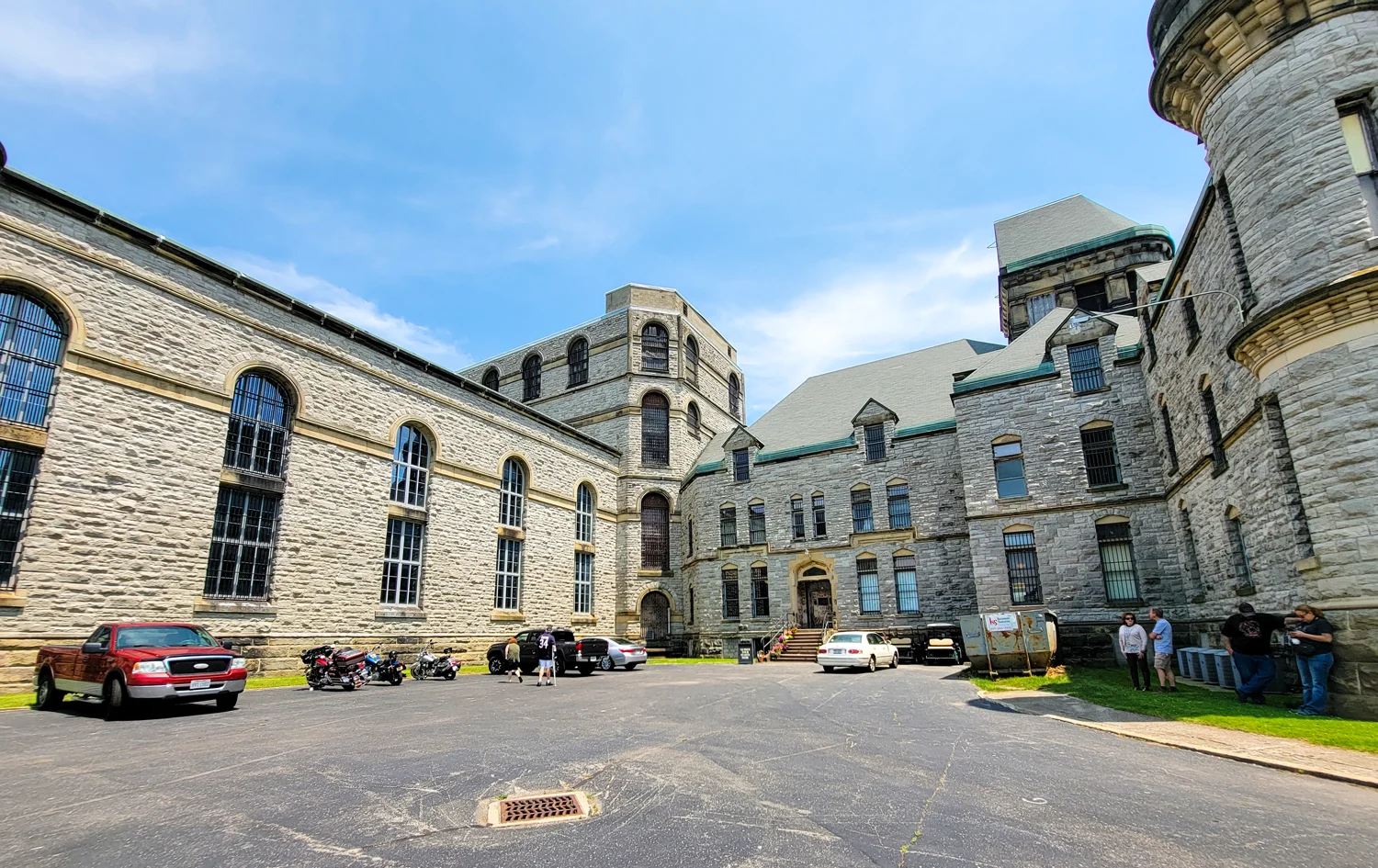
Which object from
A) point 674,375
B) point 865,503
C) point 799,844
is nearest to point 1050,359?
point 865,503

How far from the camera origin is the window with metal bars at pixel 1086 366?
24672 mm

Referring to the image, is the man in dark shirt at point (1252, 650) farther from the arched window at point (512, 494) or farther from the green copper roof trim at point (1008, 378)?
the arched window at point (512, 494)

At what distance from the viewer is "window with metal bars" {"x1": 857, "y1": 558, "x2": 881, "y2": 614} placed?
29.9 m

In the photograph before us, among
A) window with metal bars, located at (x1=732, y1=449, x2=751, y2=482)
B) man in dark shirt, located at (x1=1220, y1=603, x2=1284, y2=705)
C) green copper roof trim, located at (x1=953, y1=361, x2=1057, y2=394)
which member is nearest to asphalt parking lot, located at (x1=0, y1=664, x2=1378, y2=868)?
man in dark shirt, located at (x1=1220, y1=603, x2=1284, y2=705)

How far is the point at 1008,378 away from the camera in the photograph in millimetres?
26250

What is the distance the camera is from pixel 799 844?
4.82 metres

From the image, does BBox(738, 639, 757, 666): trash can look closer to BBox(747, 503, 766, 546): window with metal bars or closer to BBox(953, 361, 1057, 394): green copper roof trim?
BBox(747, 503, 766, 546): window with metal bars

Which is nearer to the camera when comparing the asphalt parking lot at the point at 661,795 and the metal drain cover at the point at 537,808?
the asphalt parking lot at the point at 661,795

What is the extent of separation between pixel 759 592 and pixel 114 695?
25.7m

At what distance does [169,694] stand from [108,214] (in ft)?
43.1

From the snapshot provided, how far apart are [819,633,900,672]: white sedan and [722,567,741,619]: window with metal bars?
10629mm

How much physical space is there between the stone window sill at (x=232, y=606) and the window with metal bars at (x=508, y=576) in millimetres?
9573

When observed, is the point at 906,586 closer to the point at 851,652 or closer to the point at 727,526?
the point at 851,652

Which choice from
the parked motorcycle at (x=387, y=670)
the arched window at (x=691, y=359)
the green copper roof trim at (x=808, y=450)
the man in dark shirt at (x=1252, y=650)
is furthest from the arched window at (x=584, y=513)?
the man in dark shirt at (x=1252, y=650)
